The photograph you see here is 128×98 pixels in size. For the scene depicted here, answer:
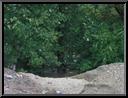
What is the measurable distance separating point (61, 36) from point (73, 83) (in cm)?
51

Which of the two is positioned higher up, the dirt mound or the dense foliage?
the dense foliage

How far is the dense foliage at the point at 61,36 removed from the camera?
4.96m

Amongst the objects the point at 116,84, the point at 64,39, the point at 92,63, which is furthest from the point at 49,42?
the point at 116,84

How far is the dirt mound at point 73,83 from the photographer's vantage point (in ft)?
16.1

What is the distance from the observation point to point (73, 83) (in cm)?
497

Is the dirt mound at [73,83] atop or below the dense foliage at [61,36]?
below

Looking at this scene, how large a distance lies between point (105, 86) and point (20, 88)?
88 centimetres

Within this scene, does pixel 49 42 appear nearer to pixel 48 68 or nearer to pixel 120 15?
pixel 48 68

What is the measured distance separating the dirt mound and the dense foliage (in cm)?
7

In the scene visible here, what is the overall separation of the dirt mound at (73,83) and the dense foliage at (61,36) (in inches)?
2.9

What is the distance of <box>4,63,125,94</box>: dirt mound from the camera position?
4.92 m

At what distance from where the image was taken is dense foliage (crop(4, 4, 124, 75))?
4.96m

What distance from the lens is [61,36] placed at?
5000mm

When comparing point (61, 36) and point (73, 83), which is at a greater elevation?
point (61, 36)
